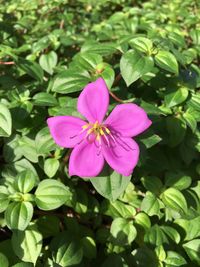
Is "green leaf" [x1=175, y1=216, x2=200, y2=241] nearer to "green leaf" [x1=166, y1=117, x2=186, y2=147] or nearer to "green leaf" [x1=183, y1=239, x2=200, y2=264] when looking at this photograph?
"green leaf" [x1=183, y1=239, x2=200, y2=264]

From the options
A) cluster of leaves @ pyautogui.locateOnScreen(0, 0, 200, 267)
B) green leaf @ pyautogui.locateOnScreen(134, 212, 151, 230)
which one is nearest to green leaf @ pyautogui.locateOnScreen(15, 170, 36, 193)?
cluster of leaves @ pyautogui.locateOnScreen(0, 0, 200, 267)

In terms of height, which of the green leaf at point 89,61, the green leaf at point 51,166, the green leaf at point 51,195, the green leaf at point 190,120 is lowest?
the green leaf at point 51,166

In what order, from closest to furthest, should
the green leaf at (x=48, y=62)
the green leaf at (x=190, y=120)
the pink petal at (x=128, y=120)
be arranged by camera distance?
the pink petal at (x=128, y=120)
the green leaf at (x=190, y=120)
the green leaf at (x=48, y=62)

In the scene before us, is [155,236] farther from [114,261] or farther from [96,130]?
[96,130]

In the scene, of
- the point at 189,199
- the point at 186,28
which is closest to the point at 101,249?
the point at 189,199

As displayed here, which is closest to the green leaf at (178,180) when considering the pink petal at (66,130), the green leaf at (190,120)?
the green leaf at (190,120)

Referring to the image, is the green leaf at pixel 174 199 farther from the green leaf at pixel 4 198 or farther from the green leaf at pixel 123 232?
the green leaf at pixel 4 198

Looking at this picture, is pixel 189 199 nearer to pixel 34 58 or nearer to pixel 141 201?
pixel 141 201

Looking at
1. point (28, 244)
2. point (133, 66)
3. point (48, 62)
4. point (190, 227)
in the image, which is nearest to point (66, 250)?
point (28, 244)
